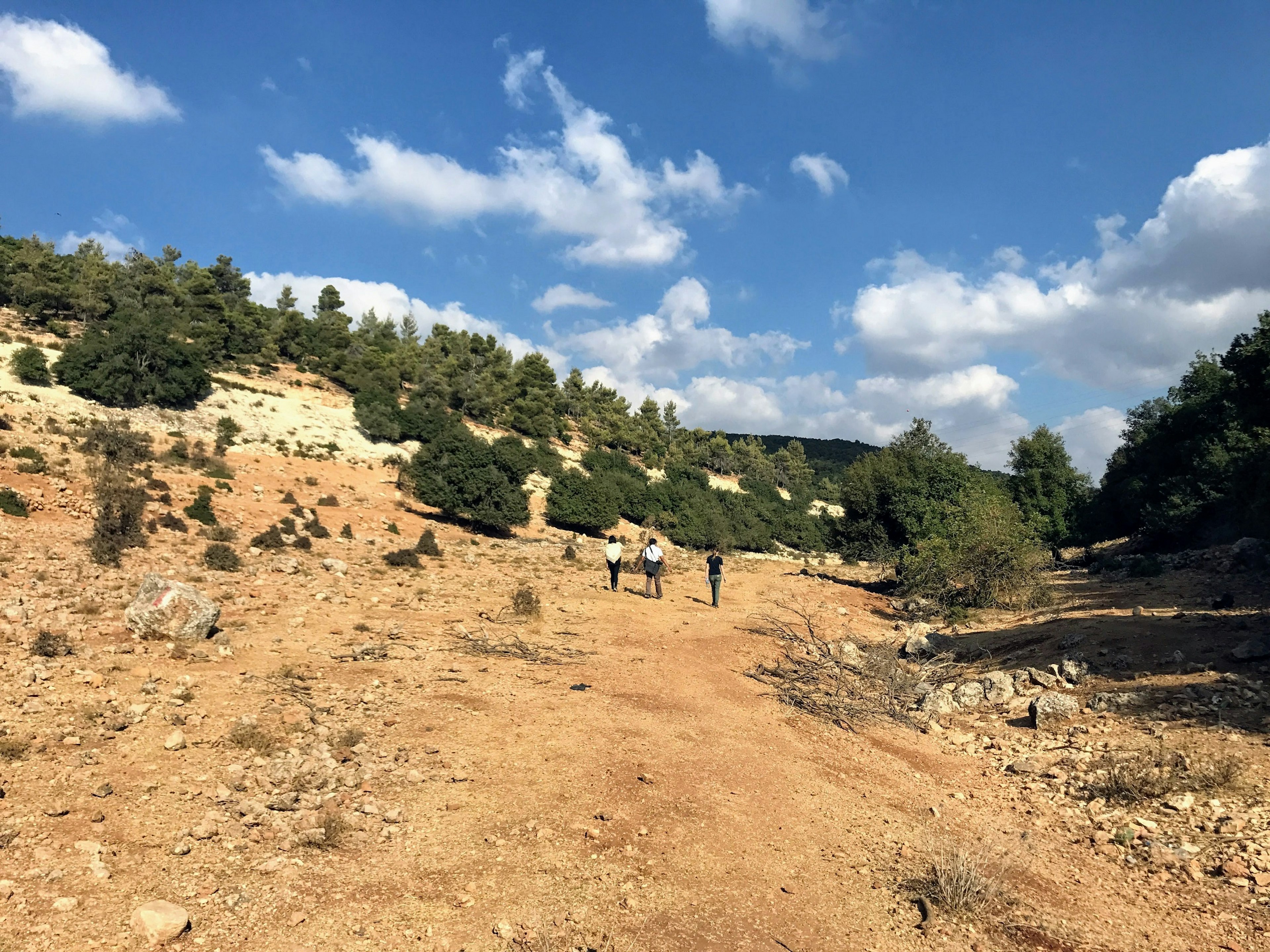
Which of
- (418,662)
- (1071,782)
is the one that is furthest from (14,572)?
(1071,782)

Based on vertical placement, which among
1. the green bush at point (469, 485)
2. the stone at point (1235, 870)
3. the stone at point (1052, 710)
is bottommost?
the stone at point (1235, 870)

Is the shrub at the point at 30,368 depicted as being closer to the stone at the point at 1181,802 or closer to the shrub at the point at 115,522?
the shrub at the point at 115,522

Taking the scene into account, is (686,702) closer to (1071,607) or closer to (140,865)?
(140,865)

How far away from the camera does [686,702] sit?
33.8 feet

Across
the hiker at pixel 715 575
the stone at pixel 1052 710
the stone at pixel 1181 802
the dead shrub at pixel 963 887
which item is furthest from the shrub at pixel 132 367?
the stone at pixel 1181 802

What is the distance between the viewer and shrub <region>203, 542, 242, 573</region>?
15.7m

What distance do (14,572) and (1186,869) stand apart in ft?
58.6

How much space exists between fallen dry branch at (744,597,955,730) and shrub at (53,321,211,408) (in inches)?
1614

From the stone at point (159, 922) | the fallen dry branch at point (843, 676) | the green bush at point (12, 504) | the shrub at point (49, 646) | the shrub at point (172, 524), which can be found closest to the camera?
the stone at point (159, 922)

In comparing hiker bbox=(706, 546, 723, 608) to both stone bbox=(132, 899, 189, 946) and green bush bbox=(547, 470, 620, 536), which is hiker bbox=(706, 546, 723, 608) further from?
green bush bbox=(547, 470, 620, 536)

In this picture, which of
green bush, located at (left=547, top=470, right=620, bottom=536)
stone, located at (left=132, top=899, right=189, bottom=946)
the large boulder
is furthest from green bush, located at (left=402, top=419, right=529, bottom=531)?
stone, located at (left=132, top=899, right=189, bottom=946)

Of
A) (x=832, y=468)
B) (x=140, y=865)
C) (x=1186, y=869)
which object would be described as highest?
(x=832, y=468)

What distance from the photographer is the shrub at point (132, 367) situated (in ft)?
124

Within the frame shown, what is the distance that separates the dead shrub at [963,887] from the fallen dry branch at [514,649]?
7.39 metres
